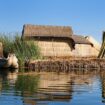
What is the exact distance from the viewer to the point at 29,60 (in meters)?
31.1

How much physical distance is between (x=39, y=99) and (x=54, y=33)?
1186 inches

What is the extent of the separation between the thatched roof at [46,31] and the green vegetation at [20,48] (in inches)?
252

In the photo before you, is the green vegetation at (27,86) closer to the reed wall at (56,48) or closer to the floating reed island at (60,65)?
the floating reed island at (60,65)

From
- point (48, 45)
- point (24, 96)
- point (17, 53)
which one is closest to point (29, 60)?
point (17, 53)

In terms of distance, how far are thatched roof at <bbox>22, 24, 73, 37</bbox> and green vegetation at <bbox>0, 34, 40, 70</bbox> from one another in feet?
21.0

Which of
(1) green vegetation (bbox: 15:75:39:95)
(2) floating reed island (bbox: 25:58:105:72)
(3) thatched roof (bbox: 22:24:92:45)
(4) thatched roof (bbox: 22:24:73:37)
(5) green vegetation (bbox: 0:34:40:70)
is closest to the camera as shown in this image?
(1) green vegetation (bbox: 15:75:39:95)

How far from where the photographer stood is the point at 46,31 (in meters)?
41.1

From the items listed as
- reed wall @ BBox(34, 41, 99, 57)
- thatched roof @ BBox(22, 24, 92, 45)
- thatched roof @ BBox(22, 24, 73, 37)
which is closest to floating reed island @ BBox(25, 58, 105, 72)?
reed wall @ BBox(34, 41, 99, 57)

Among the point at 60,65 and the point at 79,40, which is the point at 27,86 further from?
the point at 79,40

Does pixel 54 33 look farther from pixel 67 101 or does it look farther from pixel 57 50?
pixel 67 101

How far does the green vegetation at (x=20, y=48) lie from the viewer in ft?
106

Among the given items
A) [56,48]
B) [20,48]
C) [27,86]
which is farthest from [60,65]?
[27,86]

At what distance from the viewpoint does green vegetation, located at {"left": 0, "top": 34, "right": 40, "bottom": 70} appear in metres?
32.5

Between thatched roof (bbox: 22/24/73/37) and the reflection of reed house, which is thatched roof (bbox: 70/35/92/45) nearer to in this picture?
the reflection of reed house
